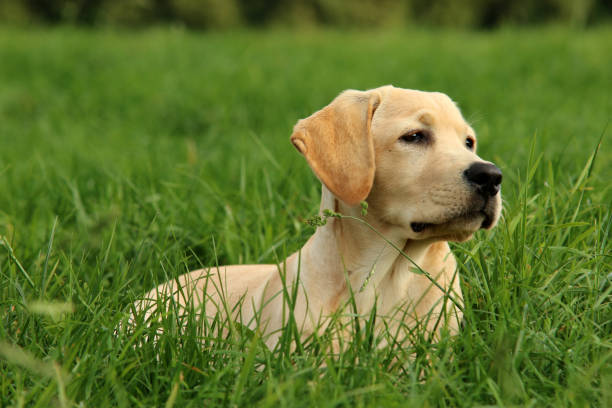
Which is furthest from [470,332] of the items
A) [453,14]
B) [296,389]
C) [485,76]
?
[453,14]

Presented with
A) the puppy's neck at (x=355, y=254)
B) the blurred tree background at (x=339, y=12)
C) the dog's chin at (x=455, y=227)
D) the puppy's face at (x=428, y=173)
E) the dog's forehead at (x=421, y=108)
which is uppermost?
the dog's forehead at (x=421, y=108)

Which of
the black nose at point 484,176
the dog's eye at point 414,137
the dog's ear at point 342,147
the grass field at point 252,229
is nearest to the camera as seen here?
the grass field at point 252,229

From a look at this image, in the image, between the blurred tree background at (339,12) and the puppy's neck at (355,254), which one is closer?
the puppy's neck at (355,254)

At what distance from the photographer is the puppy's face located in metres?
2.30

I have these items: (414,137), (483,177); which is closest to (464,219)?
(483,177)

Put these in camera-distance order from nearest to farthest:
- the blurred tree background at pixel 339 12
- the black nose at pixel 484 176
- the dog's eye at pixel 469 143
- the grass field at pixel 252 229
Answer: the grass field at pixel 252 229, the black nose at pixel 484 176, the dog's eye at pixel 469 143, the blurred tree background at pixel 339 12

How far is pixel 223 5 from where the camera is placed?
21.9 meters

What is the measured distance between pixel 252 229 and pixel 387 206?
4.34 ft

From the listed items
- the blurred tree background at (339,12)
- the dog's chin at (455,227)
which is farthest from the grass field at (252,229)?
the blurred tree background at (339,12)

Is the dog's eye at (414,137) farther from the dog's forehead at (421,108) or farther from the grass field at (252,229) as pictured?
the grass field at (252,229)

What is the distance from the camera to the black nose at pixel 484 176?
228 cm

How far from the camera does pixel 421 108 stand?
2.56 m

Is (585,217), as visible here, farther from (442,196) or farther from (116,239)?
(116,239)

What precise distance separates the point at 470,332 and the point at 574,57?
793cm
